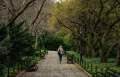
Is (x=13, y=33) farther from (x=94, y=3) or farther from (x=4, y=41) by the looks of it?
(x=94, y=3)

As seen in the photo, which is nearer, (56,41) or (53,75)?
(53,75)

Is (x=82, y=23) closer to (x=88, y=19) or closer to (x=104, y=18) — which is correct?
(x=88, y=19)

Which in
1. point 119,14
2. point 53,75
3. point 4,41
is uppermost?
point 119,14

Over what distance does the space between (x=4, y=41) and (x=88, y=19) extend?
38.3m

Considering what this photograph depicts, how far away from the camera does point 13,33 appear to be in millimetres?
31859

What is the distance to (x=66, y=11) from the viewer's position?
64.3 meters

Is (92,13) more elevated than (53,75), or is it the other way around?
A: (92,13)

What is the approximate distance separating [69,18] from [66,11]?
120 cm

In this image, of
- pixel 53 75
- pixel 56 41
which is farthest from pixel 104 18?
pixel 56 41

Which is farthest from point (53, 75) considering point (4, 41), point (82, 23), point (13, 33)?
point (82, 23)

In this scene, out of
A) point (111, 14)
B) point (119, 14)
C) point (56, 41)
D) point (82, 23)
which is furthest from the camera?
point (56, 41)

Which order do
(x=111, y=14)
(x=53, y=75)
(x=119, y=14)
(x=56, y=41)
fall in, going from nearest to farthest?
1. (x=53, y=75)
2. (x=119, y=14)
3. (x=111, y=14)
4. (x=56, y=41)

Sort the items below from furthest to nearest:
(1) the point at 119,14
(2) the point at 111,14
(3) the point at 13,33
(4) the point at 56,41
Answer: (4) the point at 56,41
(2) the point at 111,14
(1) the point at 119,14
(3) the point at 13,33

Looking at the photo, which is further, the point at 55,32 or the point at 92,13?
the point at 55,32
